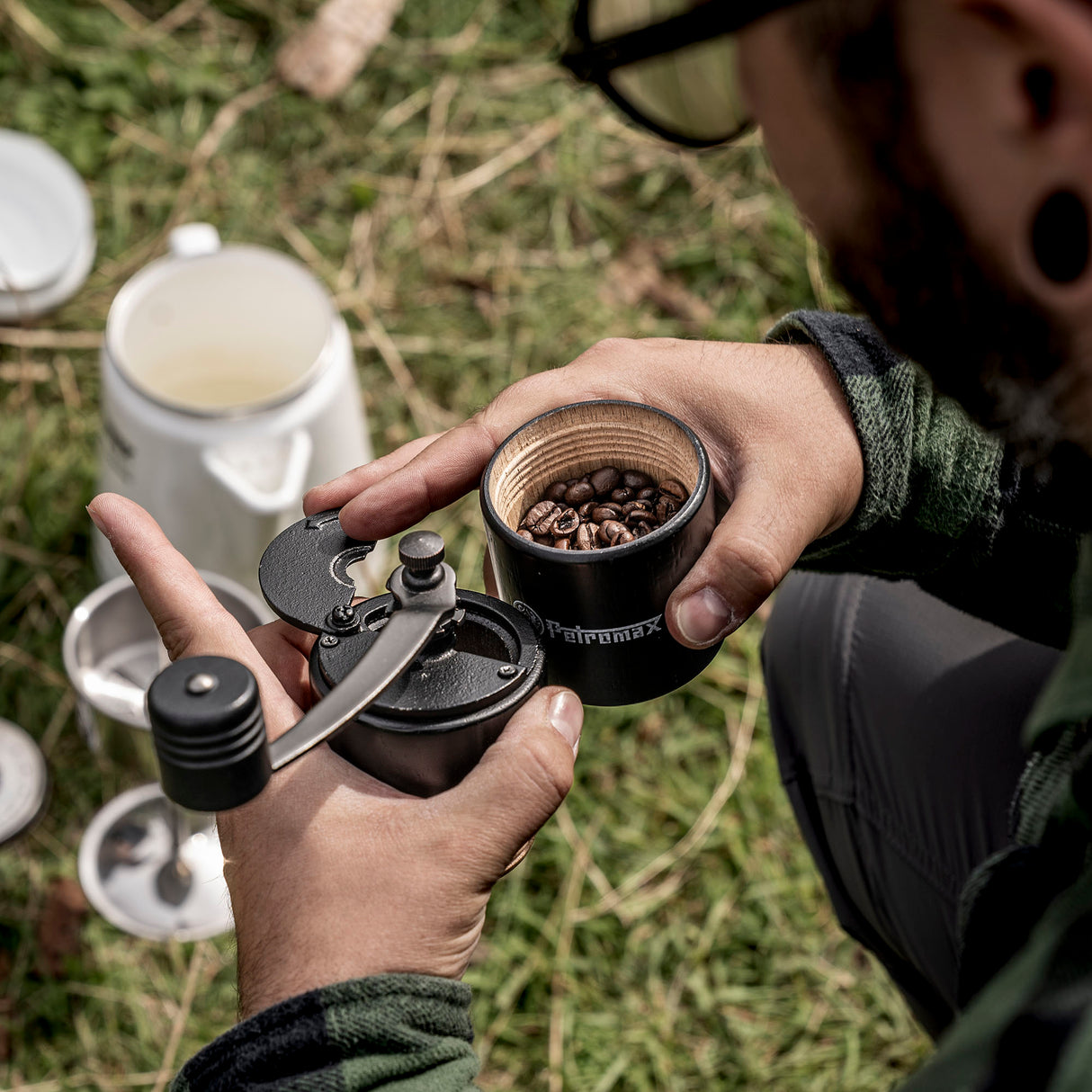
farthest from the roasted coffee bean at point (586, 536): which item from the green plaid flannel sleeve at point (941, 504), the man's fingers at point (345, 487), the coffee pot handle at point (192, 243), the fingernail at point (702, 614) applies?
the coffee pot handle at point (192, 243)

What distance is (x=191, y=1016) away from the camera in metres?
1.88

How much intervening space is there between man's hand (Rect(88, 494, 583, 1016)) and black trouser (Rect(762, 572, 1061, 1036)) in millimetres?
548

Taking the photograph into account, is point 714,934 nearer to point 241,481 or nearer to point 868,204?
point 241,481

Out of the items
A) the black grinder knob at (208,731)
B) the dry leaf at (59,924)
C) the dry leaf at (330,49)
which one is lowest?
the dry leaf at (59,924)

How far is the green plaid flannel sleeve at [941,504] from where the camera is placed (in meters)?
1.35

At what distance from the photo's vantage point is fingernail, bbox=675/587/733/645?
1116 mm

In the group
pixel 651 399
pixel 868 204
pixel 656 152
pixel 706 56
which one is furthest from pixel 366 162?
pixel 868 204

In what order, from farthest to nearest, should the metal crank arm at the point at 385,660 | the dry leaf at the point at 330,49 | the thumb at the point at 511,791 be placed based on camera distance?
the dry leaf at the point at 330,49 → the thumb at the point at 511,791 → the metal crank arm at the point at 385,660

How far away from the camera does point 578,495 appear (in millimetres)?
1232

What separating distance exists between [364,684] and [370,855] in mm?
151

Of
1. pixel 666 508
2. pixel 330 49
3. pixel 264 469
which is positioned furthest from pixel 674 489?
pixel 330 49

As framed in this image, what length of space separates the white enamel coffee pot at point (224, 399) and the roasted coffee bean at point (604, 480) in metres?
0.74

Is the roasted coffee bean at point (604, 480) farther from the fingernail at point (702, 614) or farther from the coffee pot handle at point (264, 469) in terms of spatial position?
the coffee pot handle at point (264, 469)

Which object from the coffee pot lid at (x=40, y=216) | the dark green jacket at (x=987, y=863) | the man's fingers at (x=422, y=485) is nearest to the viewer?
the dark green jacket at (x=987, y=863)
